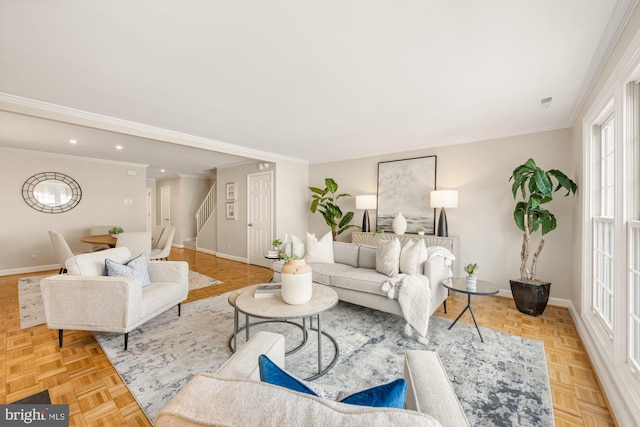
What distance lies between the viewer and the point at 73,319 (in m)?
2.25

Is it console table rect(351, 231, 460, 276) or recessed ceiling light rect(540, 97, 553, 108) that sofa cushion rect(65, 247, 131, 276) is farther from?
recessed ceiling light rect(540, 97, 553, 108)

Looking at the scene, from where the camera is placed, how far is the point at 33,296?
3670 millimetres

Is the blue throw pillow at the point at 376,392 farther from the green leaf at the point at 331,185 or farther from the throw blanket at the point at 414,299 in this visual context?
the green leaf at the point at 331,185

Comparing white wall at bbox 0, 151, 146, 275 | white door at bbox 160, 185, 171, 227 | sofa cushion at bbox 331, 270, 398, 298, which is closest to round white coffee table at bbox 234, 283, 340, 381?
sofa cushion at bbox 331, 270, 398, 298

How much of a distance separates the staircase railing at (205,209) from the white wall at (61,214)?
1.73 meters

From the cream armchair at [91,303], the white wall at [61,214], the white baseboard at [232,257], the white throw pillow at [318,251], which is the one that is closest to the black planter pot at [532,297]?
the white throw pillow at [318,251]

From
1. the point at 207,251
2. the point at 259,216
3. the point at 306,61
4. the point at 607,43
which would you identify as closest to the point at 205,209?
the point at 207,251

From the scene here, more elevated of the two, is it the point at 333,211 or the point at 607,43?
the point at 607,43

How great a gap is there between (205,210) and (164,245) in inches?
126

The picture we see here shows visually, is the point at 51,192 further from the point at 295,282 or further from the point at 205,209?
the point at 295,282

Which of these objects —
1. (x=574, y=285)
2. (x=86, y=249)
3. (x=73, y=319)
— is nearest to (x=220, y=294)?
(x=73, y=319)

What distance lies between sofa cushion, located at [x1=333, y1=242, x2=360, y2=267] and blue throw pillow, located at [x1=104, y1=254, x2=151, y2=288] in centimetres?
→ 229

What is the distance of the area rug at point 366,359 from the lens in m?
1.72

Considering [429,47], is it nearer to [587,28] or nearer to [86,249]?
[587,28]
